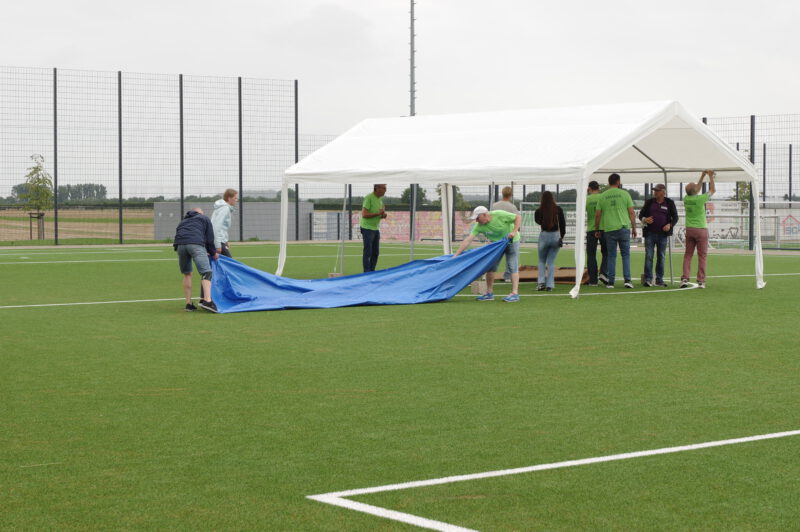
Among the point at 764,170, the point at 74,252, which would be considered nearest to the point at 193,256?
the point at 74,252

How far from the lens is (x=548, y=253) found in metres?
18.4

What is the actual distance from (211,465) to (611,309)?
9.80 metres

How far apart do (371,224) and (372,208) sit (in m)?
0.39

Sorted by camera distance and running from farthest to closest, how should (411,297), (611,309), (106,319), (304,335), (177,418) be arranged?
(411,297) < (611,309) < (106,319) < (304,335) < (177,418)

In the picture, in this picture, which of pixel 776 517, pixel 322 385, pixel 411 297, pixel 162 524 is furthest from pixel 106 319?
pixel 776 517

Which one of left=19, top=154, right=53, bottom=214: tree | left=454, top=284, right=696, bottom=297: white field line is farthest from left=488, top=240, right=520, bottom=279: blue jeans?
left=19, top=154, right=53, bottom=214: tree

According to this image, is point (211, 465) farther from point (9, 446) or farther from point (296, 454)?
point (9, 446)

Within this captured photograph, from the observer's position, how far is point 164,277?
21.8 metres

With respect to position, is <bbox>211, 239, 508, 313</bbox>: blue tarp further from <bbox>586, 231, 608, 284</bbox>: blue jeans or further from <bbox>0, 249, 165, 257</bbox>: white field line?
<bbox>0, 249, 165, 257</bbox>: white field line

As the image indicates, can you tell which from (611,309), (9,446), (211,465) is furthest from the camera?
(611,309)

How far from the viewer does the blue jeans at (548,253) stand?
18219 millimetres

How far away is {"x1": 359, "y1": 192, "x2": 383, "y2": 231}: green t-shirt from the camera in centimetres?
2019

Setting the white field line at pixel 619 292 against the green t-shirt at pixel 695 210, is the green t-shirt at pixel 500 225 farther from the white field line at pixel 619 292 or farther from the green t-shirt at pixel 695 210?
the green t-shirt at pixel 695 210

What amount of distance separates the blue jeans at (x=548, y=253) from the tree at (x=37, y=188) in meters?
22.9
